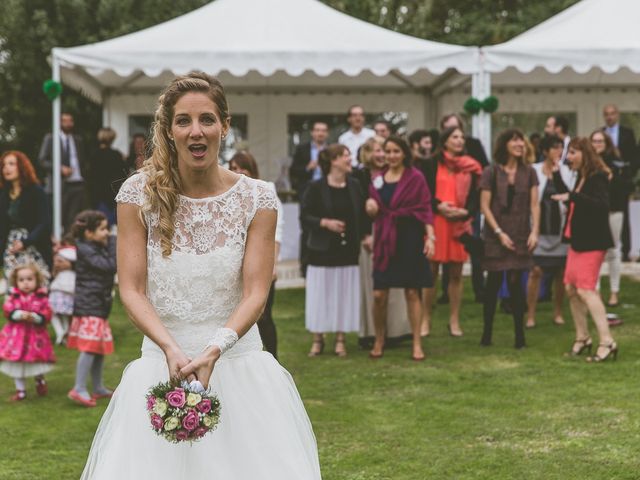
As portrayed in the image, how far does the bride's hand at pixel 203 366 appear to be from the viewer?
10.2ft

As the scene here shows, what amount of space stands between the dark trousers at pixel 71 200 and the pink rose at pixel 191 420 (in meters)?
11.7

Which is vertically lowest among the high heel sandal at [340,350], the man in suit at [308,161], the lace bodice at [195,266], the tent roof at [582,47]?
the high heel sandal at [340,350]

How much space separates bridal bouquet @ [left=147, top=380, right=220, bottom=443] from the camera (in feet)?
9.93

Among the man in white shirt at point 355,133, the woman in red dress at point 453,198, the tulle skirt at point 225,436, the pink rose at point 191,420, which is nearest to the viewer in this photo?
the pink rose at point 191,420

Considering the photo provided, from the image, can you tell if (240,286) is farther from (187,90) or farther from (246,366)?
(187,90)

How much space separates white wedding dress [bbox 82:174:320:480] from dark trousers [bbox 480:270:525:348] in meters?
6.23

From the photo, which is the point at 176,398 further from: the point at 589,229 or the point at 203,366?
the point at 589,229

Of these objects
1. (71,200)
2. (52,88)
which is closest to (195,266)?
(52,88)

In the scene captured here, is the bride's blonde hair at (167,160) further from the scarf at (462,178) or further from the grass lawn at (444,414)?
the scarf at (462,178)

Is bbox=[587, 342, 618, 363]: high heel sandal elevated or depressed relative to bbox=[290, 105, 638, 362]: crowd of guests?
depressed

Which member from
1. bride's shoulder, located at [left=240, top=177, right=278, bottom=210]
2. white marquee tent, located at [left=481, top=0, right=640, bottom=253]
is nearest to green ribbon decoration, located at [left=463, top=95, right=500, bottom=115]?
white marquee tent, located at [left=481, top=0, right=640, bottom=253]

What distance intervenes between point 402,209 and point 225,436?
5.78 meters

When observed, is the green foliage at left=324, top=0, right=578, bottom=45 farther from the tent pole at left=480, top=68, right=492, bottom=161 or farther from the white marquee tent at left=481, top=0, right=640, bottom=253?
the tent pole at left=480, top=68, right=492, bottom=161

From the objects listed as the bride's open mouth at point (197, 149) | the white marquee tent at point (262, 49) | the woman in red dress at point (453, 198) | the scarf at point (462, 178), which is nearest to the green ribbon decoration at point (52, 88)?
the white marquee tent at point (262, 49)
